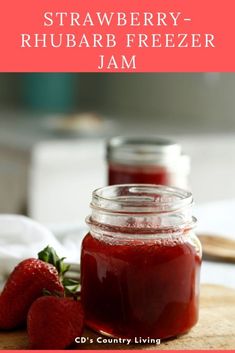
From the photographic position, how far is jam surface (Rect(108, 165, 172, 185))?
1.39 meters

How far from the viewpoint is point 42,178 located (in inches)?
101

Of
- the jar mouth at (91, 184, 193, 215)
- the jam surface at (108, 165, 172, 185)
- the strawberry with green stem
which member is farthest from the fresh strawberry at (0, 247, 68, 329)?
the jam surface at (108, 165, 172, 185)

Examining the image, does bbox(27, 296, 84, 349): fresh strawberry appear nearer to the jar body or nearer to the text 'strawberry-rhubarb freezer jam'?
the text 'strawberry-rhubarb freezer jam'

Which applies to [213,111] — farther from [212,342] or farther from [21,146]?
[212,342]

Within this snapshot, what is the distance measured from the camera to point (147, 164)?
4.58ft

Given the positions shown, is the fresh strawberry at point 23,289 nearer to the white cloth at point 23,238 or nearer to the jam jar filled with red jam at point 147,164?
the white cloth at point 23,238

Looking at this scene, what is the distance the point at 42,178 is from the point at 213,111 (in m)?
1.17

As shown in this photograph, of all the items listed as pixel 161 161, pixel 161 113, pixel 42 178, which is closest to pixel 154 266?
pixel 161 161

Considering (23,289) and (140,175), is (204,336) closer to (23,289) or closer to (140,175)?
(23,289)

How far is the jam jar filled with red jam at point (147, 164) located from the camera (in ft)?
4.58

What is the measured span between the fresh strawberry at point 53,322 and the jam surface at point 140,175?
1.88 ft

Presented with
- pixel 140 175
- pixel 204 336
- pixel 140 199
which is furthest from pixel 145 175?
pixel 204 336

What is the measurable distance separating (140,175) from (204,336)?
1.75ft

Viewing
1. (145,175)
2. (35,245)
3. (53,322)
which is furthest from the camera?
(145,175)
